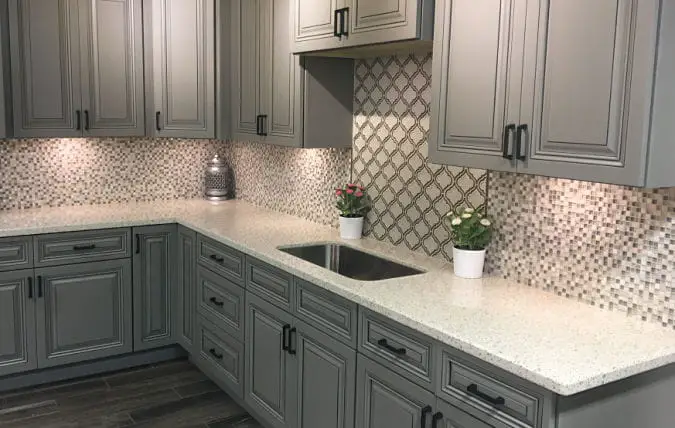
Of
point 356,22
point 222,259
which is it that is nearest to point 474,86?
point 356,22

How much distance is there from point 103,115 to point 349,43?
1882 millimetres

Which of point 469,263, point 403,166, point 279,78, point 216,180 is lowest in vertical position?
point 469,263

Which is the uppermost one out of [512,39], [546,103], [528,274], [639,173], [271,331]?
[512,39]

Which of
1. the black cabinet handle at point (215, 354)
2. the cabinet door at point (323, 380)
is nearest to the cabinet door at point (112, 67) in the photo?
the black cabinet handle at point (215, 354)

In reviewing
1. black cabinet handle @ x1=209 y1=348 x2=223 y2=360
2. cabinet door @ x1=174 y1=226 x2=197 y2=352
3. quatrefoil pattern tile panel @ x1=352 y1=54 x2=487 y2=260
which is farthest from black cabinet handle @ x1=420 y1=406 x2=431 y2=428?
cabinet door @ x1=174 y1=226 x2=197 y2=352

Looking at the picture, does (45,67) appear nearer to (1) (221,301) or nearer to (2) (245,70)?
(2) (245,70)

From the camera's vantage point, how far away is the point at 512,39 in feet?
7.11

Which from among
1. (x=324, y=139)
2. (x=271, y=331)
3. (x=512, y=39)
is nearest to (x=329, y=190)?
(x=324, y=139)

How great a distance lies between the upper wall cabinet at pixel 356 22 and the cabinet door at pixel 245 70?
22.3 inches

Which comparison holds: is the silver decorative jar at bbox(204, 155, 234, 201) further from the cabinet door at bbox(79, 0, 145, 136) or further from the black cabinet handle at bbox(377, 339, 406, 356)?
the black cabinet handle at bbox(377, 339, 406, 356)

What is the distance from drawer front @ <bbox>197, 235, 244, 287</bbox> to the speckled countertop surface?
71 millimetres

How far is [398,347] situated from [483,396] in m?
0.41

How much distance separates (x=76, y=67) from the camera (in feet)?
12.9

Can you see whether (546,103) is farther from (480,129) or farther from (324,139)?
(324,139)
